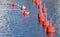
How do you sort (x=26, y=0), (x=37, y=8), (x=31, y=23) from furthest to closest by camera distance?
1. (x=26, y=0)
2. (x=37, y=8)
3. (x=31, y=23)

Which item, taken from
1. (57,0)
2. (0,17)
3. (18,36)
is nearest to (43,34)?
(18,36)

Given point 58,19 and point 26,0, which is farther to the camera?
point 26,0

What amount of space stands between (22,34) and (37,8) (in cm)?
439

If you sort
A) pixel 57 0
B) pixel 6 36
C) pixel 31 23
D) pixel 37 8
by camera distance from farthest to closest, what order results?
pixel 57 0 < pixel 37 8 < pixel 31 23 < pixel 6 36

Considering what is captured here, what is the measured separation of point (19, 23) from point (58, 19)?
1785 millimetres

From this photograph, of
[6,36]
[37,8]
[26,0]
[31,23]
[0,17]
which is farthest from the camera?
[26,0]

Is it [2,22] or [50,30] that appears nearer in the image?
[50,30]

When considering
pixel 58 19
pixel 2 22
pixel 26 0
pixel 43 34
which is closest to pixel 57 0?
pixel 26 0

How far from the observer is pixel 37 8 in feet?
41.0

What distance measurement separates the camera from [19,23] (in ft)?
31.8

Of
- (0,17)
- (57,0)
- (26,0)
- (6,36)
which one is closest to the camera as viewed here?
(6,36)

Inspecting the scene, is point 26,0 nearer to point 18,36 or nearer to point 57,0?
point 57,0

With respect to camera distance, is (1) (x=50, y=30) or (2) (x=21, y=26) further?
(2) (x=21, y=26)

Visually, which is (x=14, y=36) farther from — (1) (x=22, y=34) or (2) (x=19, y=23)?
(2) (x=19, y=23)
